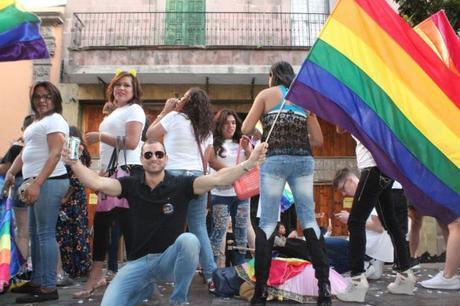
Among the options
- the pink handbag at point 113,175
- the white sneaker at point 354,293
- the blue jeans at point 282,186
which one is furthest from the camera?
the pink handbag at point 113,175

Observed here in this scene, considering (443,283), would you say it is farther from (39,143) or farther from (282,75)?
(39,143)

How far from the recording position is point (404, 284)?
4363 millimetres

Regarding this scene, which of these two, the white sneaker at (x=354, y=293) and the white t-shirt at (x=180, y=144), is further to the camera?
the white t-shirt at (x=180, y=144)

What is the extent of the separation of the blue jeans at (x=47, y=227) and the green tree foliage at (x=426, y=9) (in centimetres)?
578

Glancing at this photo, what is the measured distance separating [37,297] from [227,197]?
6.65 feet

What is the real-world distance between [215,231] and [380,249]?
1.81 meters

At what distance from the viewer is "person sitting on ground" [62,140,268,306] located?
326 cm

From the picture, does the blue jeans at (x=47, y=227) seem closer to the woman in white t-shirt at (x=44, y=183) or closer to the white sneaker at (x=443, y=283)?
the woman in white t-shirt at (x=44, y=183)

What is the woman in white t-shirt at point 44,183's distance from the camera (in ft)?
13.5

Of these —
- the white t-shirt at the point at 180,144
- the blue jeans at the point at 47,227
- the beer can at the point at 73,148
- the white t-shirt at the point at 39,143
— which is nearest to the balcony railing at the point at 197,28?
the white t-shirt at the point at 180,144

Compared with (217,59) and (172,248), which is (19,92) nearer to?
(217,59)

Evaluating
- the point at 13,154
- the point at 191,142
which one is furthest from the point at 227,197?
the point at 13,154

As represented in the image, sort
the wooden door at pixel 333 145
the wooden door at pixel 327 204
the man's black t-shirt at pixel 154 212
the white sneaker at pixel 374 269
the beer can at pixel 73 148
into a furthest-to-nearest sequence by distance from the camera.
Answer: the wooden door at pixel 333 145
the wooden door at pixel 327 204
the white sneaker at pixel 374 269
the man's black t-shirt at pixel 154 212
the beer can at pixel 73 148

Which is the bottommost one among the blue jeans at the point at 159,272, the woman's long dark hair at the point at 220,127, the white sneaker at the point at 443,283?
the white sneaker at the point at 443,283
